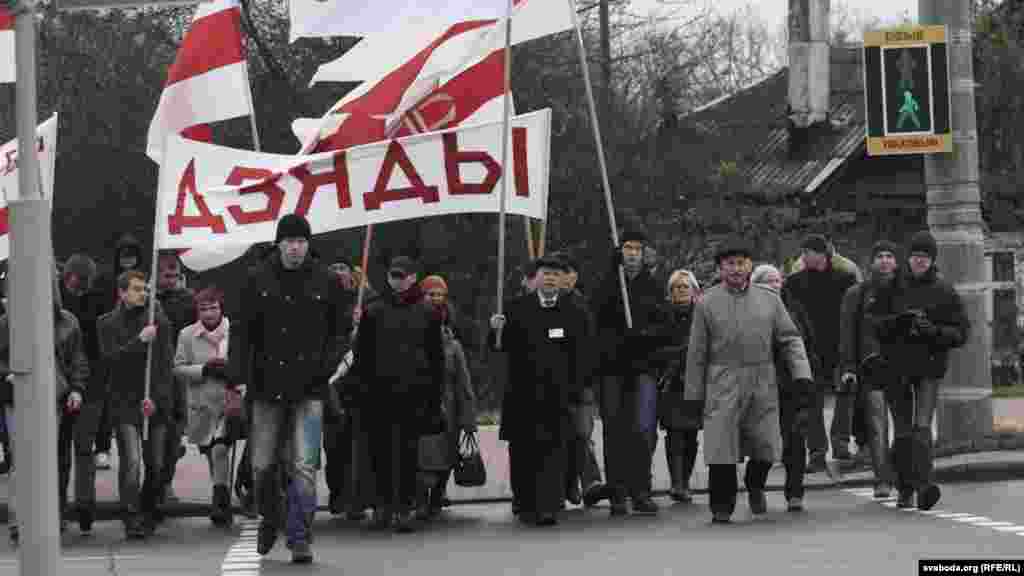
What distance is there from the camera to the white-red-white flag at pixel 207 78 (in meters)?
16.2

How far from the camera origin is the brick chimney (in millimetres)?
45625

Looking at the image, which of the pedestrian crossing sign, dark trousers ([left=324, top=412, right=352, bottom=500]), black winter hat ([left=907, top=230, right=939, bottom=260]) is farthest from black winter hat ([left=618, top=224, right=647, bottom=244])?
the pedestrian crossing sign

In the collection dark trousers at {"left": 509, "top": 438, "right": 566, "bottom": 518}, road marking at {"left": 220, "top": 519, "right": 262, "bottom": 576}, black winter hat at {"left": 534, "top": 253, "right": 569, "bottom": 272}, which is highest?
black winter hat at {"left": 534, "top": 253, "right": 569, "bottom": 272}

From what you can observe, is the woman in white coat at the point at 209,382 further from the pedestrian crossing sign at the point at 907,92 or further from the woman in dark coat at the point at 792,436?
the pedestrian crossing sign at the point at 907,92

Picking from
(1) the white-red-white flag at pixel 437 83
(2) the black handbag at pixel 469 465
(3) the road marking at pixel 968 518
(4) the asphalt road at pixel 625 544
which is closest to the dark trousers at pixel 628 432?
(4) the asphalt road at pixel 625 544

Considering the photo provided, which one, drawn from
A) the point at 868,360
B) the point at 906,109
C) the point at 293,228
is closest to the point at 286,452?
the point at 293,228

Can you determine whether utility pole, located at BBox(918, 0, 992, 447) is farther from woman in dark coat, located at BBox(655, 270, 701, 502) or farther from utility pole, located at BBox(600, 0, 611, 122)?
utility pole, located at BBox(600, 0, 611, 122)

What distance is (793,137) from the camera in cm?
4619

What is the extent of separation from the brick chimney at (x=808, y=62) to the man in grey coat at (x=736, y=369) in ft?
102

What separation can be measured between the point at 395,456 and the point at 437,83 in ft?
9.08

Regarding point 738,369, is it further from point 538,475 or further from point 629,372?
point 538,475

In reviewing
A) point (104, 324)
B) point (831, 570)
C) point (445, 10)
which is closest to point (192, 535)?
point (104, 324)

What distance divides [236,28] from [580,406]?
3.53 m

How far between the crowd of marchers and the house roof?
881 inches
